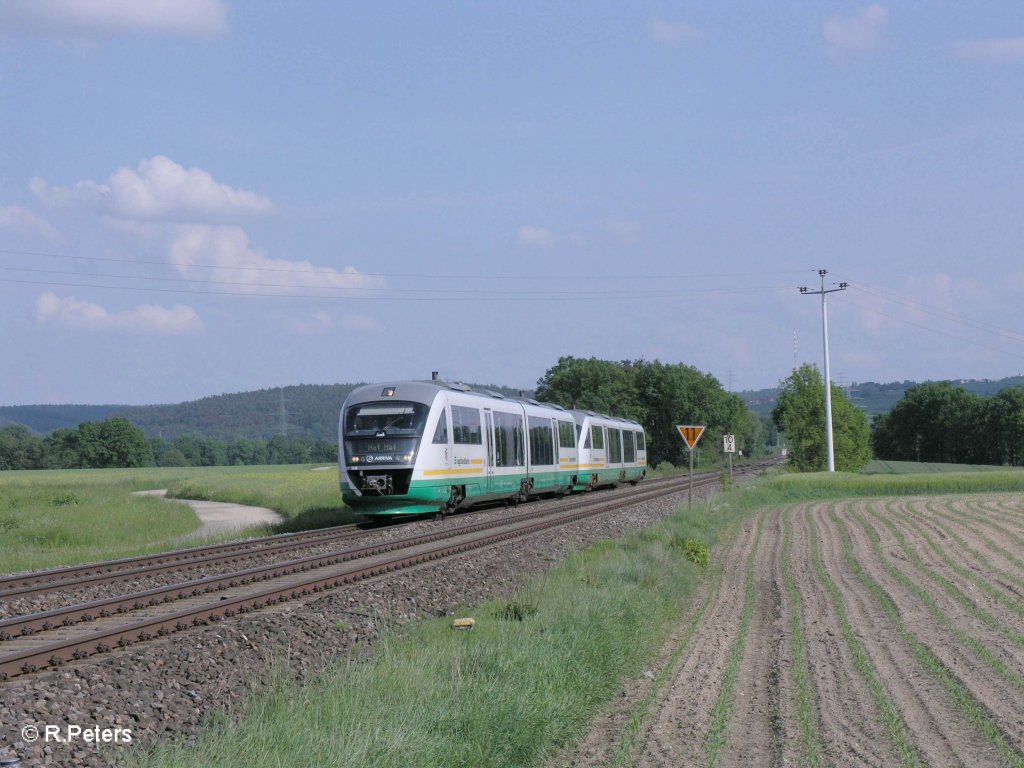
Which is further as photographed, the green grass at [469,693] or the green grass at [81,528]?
the green grass at [81,528]

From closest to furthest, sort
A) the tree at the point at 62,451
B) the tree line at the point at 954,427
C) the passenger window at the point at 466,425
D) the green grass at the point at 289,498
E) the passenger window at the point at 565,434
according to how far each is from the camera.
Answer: the passenger window at the point at 466,425
the green grass at the point at 289,498
the passenger window at the point at 565,434
the tree at the point at 62,451
the tree line at the point at 954,427

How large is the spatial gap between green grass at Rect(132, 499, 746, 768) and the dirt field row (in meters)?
0.35

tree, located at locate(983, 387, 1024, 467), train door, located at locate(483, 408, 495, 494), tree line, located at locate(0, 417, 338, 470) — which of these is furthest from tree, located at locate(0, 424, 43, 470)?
tree, located at locate(983, 387, 1024, 467)

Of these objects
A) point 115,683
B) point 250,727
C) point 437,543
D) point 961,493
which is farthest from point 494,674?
point 961,493

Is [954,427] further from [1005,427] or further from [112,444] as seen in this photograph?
[112,444]

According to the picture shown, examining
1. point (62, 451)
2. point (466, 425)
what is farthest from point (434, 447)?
point (62, 451)

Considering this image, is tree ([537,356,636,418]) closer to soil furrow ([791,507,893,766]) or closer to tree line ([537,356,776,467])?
tree line ([537,356,776,467])

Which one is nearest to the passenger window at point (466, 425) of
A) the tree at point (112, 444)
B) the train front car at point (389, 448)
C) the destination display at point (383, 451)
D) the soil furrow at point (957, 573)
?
the train front car at point (389, 448)

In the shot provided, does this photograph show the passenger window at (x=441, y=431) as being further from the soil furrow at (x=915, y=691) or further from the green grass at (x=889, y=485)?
the green grass at (x=889, y=485)

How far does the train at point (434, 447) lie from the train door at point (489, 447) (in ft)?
0.09

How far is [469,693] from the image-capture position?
764 cm

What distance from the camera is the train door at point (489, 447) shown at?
28.8m

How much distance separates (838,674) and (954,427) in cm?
14812

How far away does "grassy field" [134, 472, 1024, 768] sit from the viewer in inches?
245
